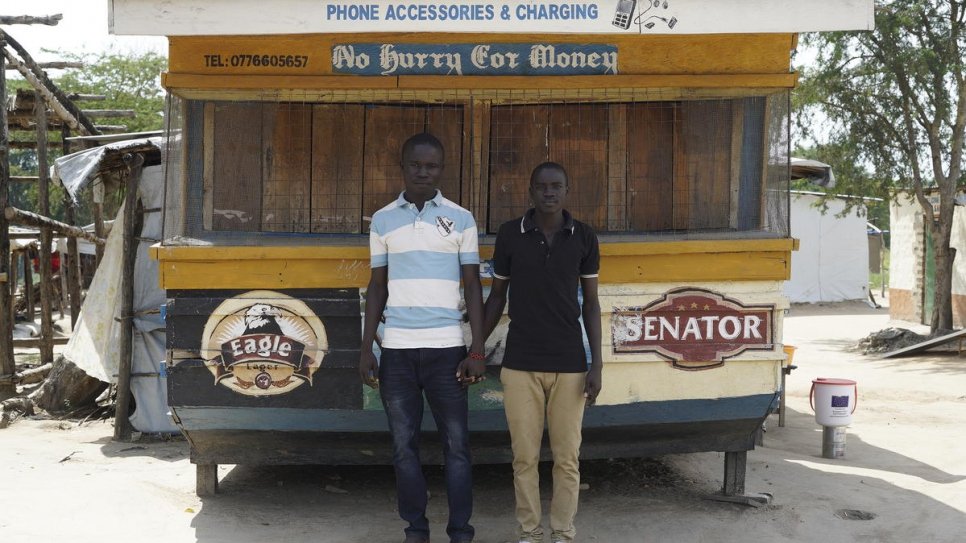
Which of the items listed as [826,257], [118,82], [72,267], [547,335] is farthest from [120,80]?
[547,335]

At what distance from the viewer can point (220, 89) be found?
5.02 metres

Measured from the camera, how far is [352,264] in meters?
4.96

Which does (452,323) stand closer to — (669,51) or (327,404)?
(327,404)

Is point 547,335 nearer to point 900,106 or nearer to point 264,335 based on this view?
point 264,335

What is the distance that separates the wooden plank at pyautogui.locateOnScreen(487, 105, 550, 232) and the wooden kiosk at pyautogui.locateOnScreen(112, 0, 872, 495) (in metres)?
0.01

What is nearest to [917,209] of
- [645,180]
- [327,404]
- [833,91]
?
[833,91]

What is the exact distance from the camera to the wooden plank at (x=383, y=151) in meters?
5.45

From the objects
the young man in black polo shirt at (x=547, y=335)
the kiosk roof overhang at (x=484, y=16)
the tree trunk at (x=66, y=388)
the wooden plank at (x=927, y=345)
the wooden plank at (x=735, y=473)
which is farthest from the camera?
the wooden plank at (x=927, y=345)

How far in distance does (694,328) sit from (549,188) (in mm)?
1216

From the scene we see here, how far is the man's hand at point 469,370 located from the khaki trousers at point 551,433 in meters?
0.15

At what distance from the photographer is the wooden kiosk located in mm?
4969

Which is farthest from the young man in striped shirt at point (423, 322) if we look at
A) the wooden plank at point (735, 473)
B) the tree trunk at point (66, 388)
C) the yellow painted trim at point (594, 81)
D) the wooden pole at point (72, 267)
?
the wooden pole at point (72, 267)

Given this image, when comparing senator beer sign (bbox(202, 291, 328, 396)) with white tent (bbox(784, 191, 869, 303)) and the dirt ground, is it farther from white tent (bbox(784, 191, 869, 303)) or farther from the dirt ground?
white tent (bbox(784, 191, 869, 303))

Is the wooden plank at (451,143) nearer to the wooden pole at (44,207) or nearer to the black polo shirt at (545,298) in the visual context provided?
the black polo shirt at (545,298)
